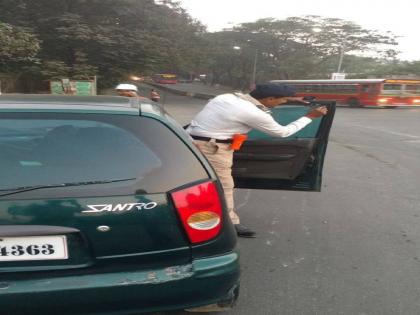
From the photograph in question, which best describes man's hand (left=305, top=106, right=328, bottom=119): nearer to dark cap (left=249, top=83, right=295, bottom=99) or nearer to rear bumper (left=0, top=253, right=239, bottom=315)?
dark cap (left=249, top=83, right=295, bottom=99)

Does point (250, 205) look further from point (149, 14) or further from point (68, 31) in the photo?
point (149, 14)

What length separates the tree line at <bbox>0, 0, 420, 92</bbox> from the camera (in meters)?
17.7

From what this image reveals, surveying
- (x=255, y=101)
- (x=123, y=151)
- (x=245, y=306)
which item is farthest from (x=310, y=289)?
(x=123, y=151)

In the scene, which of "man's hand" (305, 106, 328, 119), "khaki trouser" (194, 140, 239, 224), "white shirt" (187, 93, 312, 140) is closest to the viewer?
"white shirt" (187, 93, 312, 140)

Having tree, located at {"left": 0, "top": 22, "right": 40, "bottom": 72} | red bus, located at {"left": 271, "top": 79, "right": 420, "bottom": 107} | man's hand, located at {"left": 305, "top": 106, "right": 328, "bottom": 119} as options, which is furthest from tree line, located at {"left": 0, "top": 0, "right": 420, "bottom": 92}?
man's hand, located at {"left": 305, "top": 106, "right": 328, "bottom": 119}

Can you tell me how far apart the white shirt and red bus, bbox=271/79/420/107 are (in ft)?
81.0

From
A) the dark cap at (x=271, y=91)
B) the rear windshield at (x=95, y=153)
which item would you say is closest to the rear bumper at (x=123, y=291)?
the rear windshield at (x=95, y=153)

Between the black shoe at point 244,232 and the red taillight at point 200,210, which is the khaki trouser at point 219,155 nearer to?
the black shoe at point 244,232

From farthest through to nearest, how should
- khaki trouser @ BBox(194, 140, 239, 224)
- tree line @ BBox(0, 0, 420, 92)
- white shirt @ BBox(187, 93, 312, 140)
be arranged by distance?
tree line @ BBox(0, 0, 420, 92)
khaki trouser @ BBox(194, 140, 239, 224)
white shirt @ BBox(187, 93, 312, 140)

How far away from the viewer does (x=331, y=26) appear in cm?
4666

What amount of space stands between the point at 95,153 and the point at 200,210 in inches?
23.9

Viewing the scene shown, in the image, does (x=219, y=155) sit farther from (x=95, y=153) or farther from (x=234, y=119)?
(x=95, y=153)

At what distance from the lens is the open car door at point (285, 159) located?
3.98m

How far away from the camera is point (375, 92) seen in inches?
1070
